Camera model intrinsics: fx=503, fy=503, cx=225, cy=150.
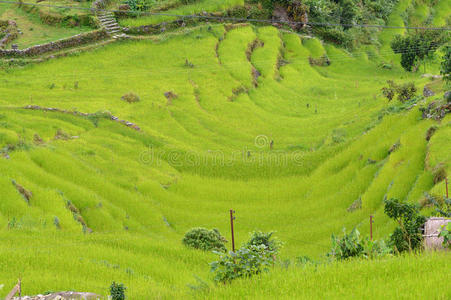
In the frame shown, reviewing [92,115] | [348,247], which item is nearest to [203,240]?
[348,247]

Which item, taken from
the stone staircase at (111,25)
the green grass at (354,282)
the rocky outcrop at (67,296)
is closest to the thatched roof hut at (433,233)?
the green grass at (354,282)

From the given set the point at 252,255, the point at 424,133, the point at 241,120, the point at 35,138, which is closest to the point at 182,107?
the point at 241,120

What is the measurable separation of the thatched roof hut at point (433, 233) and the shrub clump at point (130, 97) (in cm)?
3192

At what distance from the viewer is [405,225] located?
15188 mm

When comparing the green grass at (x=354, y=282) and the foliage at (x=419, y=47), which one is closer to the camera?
the green grass at (x=354, y=282)

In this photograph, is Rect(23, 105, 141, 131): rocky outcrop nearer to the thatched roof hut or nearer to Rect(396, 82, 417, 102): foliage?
Rect(396, 82, 417, 102): foliage

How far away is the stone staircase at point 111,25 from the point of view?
184 ft

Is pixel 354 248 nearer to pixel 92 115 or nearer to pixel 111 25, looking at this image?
pixel 92 115

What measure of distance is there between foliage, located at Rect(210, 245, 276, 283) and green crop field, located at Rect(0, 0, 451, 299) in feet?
1.27

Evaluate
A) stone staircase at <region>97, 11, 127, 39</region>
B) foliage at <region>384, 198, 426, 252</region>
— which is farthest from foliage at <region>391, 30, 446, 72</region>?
foliage at <region>384, 198, 426, 252</region>

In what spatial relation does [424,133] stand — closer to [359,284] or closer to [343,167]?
[343,167]

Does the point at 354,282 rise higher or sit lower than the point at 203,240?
lower

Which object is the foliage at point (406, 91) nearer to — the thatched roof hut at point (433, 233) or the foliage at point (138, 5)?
the thatched roof hut at point (433, 233)

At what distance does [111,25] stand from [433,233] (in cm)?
4967
